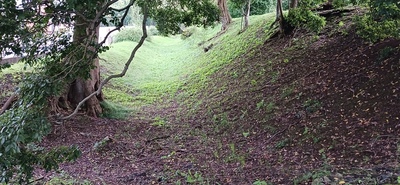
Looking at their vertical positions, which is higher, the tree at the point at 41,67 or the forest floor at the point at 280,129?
the tree at the point at 41,67

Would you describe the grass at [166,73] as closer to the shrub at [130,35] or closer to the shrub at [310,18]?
the shrub at [310,18]

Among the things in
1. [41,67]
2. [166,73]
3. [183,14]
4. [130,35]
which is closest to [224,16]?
[166,73]

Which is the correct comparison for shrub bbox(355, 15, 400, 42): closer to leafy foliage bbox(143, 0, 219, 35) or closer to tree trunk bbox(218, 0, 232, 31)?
leafy foliage bbox(143, 0, 219, 35)

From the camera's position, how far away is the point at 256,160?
7074mm

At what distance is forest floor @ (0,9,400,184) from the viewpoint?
590 cm

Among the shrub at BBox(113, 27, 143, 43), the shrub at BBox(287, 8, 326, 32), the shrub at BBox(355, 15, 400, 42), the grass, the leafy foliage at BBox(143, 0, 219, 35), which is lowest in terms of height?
the grass

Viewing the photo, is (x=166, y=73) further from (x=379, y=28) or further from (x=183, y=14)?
(x=379, y=28)

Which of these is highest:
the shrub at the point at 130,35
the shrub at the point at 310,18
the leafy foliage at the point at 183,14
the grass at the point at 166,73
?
the leafy foliage at the point at 183,14

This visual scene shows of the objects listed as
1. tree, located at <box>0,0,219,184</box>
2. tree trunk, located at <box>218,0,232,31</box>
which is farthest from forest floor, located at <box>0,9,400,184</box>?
tree trunk, located at <box>218,0,232,31</box>

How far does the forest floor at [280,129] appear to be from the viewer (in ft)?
19.4

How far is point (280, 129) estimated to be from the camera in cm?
808

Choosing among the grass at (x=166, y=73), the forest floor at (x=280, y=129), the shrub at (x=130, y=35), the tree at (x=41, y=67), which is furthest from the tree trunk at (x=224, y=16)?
the tree at (x=41, y=67)

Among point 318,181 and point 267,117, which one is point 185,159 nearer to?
point 267,117

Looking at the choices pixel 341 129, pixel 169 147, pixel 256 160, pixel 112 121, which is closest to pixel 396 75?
pixel 341 129
